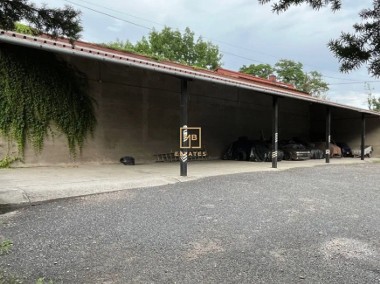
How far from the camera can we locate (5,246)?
4.35m

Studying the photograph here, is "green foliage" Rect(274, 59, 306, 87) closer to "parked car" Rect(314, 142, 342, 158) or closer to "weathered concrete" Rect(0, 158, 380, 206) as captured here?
"parked car" Rect(314, 142, 342, 158)

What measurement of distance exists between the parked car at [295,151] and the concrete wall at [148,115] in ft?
6.76

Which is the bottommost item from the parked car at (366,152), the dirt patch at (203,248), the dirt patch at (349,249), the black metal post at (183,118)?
the dirt patch at (349,249)

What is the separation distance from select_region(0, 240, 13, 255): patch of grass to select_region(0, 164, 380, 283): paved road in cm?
8

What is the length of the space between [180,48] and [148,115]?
30231 mm

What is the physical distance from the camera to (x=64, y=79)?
12.8 m

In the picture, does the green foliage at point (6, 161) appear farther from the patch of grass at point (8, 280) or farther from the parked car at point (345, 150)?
the parked car at point (345, 150)

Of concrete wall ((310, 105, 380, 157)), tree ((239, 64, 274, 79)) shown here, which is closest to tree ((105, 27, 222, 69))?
tree ((239, 64, 274, 79))

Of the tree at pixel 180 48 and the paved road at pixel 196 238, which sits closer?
the paved road at pixel 196 238

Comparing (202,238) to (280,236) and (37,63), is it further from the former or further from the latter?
(37,63)

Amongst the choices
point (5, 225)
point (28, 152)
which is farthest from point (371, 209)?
point (28, 152)

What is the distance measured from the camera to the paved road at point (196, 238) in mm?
3699

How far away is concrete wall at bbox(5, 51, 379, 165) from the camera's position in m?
13.7

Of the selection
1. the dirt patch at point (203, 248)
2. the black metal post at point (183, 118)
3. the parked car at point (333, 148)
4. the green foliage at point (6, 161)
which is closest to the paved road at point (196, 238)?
the dirt patch at point (203, 248)
